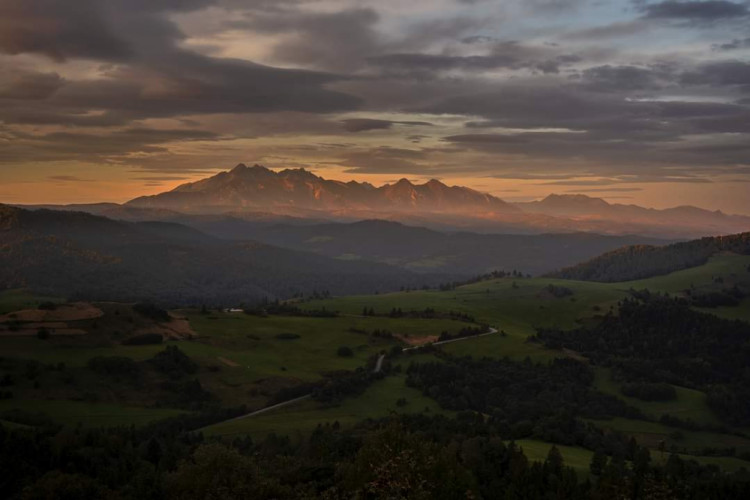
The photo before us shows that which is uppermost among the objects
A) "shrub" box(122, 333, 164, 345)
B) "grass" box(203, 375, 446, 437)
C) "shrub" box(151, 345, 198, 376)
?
"shrub" box(122, 333, 164, 345)

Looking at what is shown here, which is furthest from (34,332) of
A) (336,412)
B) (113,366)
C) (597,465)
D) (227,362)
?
(597,465)

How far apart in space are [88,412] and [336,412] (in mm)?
52727

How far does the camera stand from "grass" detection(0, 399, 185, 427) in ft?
442

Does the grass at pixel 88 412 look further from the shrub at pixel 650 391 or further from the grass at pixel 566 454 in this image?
the shrub at pixel 650 391

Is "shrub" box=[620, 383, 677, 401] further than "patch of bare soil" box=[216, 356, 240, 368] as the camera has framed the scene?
Yes

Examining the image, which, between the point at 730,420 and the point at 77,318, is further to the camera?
the point at 77,318

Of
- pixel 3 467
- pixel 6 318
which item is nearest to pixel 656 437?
pixel 3 467

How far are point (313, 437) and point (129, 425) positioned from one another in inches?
1778

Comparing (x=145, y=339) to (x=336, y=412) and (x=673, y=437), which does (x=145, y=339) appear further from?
(x=673, y=437)

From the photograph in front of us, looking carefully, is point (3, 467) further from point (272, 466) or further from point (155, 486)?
point (272, 466)

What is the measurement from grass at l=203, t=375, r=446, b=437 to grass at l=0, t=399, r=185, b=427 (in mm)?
16328

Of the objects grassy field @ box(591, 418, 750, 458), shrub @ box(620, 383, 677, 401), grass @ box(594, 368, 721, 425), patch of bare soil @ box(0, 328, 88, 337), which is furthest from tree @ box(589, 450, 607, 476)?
patch of bare soil @ box(0, 328, 88, 337)

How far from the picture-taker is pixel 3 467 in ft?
277

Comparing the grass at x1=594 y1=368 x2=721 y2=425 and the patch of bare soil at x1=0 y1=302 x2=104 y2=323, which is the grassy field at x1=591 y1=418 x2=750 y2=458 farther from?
the patch of bare soil at x1=0 y1=302 x2=104 y2=323
